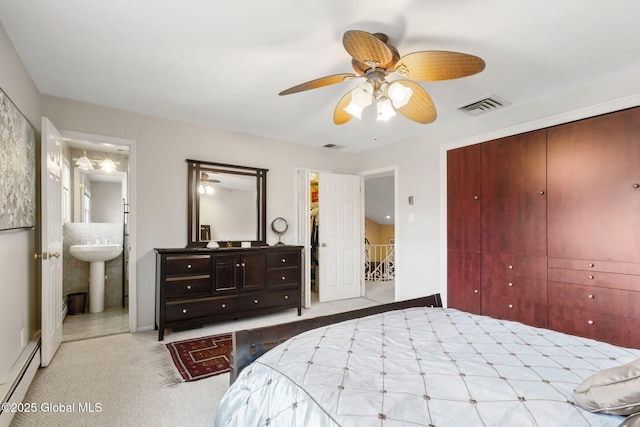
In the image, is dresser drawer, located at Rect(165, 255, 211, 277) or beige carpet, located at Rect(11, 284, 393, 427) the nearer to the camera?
beige carpet, located at Rect(11, 284, 393, 427)

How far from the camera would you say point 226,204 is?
4078 millimetres

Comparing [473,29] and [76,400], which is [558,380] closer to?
[473,29]

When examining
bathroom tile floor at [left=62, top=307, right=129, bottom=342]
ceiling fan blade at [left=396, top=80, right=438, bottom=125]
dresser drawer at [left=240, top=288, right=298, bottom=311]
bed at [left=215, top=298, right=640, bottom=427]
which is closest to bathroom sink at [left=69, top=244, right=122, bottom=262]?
bathroom tile floor at [left=62, top=307, right=129, bottom=342]

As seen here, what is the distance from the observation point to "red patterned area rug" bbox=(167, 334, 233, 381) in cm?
247

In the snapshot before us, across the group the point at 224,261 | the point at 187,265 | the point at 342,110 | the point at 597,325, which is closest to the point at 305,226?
the point at 224,261

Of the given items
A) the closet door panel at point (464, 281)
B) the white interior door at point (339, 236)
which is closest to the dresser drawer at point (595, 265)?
the closet door panel at point (464, 281)

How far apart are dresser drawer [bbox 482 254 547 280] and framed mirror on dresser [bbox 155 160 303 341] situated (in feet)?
7.49

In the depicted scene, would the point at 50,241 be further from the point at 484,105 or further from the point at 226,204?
the point at 484,105

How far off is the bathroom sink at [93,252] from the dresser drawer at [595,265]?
5.09 m

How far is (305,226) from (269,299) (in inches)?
47.5

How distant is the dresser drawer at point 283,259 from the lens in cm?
393

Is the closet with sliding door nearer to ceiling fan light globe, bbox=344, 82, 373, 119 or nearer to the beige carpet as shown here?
ceiling fan light globe, bbox=344, 82, 373, 119

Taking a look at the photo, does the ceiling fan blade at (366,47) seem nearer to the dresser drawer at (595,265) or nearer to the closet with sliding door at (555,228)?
the closet with sliding door at (555,228)

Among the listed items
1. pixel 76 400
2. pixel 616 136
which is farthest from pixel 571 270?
pixel 76 400
